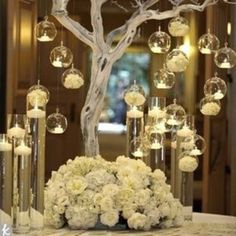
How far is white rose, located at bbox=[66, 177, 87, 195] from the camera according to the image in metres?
2.12

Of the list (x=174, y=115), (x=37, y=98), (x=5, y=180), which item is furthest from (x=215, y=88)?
(x=5, y=180)

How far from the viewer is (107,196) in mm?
2102

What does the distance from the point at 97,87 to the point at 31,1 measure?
292 cm

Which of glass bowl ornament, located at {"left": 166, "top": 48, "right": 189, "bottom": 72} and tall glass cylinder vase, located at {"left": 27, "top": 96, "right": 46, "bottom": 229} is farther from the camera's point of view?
glass bowl ornament, located at {"left": 166, "top": 48, "right": 189, "bottom": 72}

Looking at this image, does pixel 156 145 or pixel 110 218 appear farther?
pixel 156 145

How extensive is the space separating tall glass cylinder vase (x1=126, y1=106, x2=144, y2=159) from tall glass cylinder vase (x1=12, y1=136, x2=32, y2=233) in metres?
0.43

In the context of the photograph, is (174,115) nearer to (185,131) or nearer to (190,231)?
(185,131)

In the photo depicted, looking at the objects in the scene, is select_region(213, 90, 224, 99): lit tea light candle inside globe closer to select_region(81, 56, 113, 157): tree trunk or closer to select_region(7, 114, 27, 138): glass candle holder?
select_region(81, 56, 113, 157): tree trunk

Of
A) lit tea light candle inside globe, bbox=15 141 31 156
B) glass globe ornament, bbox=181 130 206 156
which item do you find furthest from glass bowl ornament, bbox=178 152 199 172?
lit tea light candle inside globe, bbox=15 141 31 156

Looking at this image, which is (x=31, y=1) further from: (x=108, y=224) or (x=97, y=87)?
(x=108, y=224)

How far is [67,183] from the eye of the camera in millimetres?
2156

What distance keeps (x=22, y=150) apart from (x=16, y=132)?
6cm

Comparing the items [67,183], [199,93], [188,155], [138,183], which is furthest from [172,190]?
[199,93]

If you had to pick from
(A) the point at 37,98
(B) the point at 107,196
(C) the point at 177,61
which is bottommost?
(B) the point at 107,196
